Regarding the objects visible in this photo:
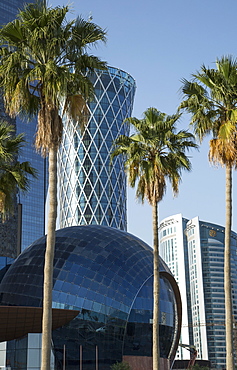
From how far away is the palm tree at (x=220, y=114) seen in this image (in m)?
25.3

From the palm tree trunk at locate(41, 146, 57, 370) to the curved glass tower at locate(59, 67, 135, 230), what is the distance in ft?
449

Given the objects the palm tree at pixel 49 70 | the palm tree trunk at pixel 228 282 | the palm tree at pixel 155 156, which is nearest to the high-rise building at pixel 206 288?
the palm tree at pixel 155 156

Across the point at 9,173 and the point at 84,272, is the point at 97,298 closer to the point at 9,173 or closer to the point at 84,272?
the point at 84,272

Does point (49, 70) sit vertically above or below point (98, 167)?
below

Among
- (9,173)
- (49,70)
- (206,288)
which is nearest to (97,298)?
(9,173)

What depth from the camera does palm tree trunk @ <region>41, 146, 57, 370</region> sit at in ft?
63.1

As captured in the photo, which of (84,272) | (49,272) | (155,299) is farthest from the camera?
(84,272)

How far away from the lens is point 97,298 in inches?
1502

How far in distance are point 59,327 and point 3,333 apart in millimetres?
5005

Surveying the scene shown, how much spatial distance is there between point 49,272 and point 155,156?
38.6ft

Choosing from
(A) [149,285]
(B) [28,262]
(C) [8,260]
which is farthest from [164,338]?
(C) [8,260]

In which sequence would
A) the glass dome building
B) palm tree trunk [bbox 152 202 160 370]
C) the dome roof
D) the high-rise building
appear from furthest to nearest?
the high-rise building, the dome roof, the glass dome building, palm tree trunk [bbox 152 202 160 370]

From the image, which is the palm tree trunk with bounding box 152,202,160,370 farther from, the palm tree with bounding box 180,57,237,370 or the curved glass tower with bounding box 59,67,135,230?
the curved glass tower with bounding box 59,67,135,230

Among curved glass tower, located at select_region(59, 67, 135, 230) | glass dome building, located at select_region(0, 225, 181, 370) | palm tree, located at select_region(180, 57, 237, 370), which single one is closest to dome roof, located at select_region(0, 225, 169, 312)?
glass dome building, located at select_region(0, 225, 181, 370)
